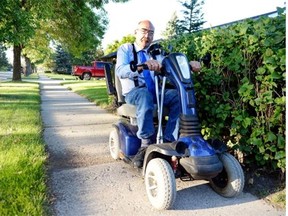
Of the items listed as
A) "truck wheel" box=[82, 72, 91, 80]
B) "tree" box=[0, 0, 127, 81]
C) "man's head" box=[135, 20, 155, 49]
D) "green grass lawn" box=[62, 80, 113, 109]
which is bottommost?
"green grass lawn" box=[62, 80, 113, 109]

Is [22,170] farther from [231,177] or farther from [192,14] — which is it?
[192,14]

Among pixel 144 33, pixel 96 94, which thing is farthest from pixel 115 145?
A: pixel 96 94

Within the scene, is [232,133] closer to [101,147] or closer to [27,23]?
[101,147]

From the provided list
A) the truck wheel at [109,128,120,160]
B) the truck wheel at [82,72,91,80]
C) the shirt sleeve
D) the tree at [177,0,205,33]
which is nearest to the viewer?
the shirt sleeve

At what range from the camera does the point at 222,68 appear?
3.02 m

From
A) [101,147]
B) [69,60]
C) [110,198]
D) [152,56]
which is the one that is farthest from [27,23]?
[69,60]

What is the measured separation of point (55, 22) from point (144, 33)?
14612mm

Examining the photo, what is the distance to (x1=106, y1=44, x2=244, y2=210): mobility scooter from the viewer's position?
7.84 ft

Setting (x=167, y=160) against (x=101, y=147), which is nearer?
(x=167, y=160)

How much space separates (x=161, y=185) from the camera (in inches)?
95.3

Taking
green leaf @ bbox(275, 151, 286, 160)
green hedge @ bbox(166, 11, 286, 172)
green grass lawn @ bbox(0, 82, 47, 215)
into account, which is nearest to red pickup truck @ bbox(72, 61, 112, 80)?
green grass lawn @ bbox(0, 82, 47, 215)

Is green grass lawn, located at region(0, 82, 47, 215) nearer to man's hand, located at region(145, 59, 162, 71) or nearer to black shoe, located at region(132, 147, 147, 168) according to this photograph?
black shoe, located at region(132, 147, 147, 168)

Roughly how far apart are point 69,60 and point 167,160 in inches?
2161

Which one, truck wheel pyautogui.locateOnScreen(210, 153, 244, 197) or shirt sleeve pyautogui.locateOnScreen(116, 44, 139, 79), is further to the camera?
shirt sleeve pyautogui.locateOnScreen(116, 44, 139, 79)
